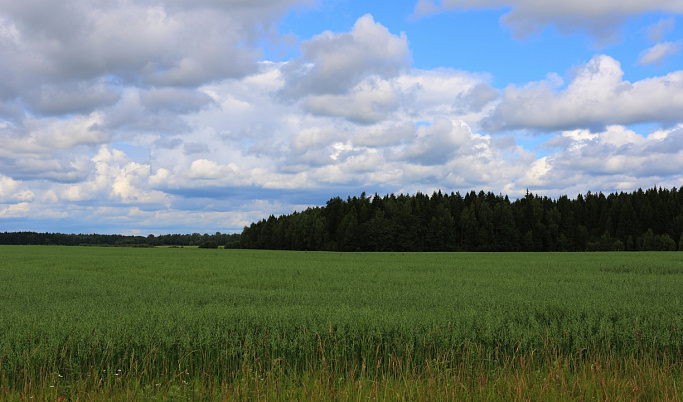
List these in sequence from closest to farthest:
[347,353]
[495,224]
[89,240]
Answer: [347,353] → [495,224] → [89,240]

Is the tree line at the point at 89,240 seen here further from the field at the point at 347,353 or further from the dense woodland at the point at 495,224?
the field at the point at 347,353

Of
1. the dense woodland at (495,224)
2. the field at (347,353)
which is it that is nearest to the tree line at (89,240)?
the dense woodland at (495,224)

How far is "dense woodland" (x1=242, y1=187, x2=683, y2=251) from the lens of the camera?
101 meters

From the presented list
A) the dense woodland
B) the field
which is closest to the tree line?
the dense woodland

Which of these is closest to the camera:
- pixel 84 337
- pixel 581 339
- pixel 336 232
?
pixel 84 337

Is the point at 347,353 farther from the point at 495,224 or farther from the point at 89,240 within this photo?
the point at 89,240

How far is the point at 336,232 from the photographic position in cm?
10744

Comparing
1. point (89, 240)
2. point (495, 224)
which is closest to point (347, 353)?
point (495, 224)

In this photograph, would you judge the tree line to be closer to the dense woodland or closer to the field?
the dense woodland

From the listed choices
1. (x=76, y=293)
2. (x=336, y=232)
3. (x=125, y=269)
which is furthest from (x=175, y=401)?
(x=336, y=232)

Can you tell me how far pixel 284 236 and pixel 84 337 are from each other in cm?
11130

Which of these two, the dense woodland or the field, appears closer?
the field

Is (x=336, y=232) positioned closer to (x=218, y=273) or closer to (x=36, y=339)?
(x=218, y=273)

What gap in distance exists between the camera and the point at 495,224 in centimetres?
10694
